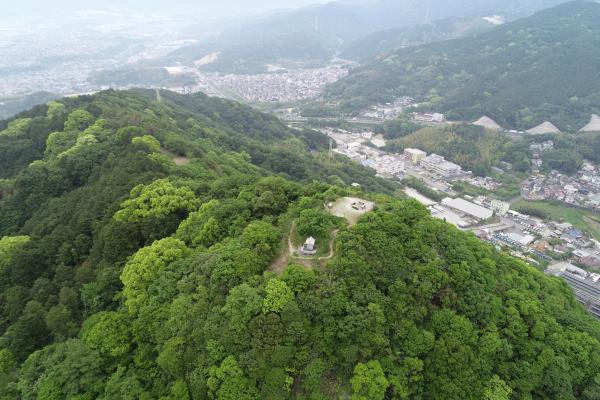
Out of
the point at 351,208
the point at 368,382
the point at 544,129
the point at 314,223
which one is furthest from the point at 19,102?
the point at 544,129

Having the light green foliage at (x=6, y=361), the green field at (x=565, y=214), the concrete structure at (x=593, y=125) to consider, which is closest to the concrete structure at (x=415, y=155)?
the green field at (x=565, y=214)

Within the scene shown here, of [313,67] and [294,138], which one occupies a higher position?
[294,138]

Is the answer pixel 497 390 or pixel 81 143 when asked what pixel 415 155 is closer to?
pixel 81 143

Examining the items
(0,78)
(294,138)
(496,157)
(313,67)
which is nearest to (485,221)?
(496,157)

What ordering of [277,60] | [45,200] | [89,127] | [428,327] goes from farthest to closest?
[277,60] → [89,127] → [45,200] → [428,327]

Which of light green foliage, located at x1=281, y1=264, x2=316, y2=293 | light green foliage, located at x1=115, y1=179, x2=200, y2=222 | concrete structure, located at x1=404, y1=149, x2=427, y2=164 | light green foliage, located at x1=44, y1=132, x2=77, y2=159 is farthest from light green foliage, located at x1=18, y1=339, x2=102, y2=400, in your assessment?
concrete structure, located at x1=404, y1=149, x2=427, y2=164

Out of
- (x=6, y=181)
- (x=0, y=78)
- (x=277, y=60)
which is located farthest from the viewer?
(x=277, y=60)

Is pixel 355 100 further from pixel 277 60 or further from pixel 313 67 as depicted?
pixel 277 60
